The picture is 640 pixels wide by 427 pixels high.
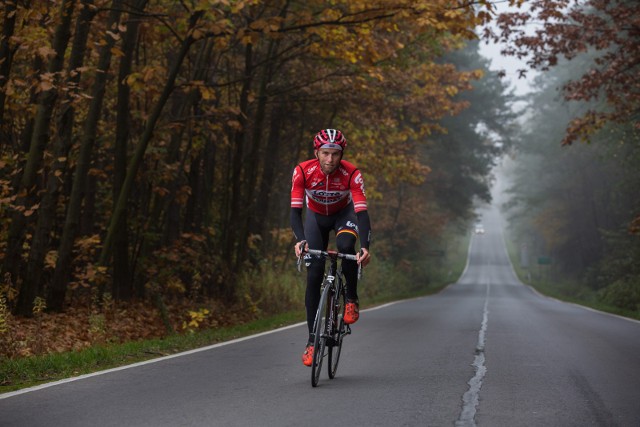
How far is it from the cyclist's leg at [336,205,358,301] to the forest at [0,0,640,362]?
398cm

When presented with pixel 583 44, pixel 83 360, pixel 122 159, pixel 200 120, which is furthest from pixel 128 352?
pixel 583 44

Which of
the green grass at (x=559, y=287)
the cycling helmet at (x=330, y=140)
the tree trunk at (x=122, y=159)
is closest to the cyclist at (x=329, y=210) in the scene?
the cycling helmet at (x=330, y=140)

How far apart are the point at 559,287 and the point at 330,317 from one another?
57566 mm

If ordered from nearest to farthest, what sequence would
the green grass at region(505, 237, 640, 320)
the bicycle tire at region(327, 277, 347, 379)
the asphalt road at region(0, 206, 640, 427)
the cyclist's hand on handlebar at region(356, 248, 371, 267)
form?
the asphalt road at region(0, 206, 640, 427), the cyclist's hand on handlebar at region(356, 248, 371, 267), the bicycle tire at region(327, 277, 347, 379), the green grass at region(505, 237, 640, 320)

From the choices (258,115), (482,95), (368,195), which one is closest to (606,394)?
(258,115)

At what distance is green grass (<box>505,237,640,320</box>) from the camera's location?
97.4 ft

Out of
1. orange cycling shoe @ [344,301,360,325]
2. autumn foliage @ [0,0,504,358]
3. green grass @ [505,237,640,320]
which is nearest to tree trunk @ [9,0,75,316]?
autumn foliage @ [0,0,504,358]

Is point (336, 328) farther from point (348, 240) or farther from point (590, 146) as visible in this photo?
point (590, 146)

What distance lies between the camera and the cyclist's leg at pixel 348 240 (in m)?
7.98

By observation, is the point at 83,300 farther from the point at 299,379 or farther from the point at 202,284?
the point at 299,379

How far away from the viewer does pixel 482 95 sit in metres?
53.0

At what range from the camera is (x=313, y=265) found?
7891 millimetres

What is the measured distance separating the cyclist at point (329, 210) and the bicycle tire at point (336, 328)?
0.35 feet

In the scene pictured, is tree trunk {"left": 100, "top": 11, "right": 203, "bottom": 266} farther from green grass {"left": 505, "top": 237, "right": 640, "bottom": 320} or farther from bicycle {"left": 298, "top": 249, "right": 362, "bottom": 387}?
green grass {"left": 505, "top": 237, "right": 640, "bottom": 320}
